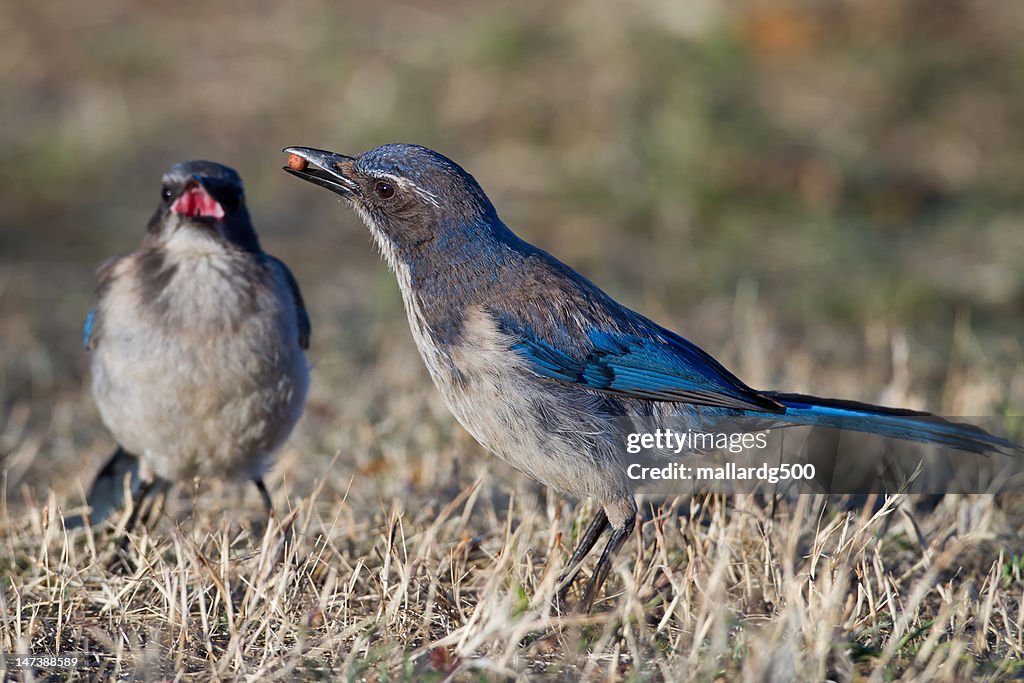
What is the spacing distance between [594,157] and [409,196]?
17.9 feet

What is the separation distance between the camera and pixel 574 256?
8.84 meters

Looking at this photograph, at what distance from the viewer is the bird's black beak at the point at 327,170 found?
4586mm

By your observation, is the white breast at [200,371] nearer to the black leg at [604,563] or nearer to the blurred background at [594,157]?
the blurred background at [594,157]

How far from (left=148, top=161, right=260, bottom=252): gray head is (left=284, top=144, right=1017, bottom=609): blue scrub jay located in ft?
2.92

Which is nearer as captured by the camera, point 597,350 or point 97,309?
point 597,350

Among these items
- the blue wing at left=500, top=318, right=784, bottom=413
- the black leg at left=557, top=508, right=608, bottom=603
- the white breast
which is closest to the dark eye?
the white breast

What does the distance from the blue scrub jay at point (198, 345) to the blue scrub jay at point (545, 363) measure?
2.60 feet

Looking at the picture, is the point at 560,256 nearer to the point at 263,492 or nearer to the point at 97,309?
the point at 263,492

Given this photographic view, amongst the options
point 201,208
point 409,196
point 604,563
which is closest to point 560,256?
point 201,208

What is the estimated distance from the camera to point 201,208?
5.06 meters

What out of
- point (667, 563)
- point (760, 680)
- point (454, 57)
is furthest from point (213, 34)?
point (760, 680)

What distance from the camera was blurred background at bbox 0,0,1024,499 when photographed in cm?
736

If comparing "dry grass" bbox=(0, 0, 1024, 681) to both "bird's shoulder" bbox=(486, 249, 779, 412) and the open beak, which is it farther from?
the open beak

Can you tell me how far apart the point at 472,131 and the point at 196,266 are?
218 inches
